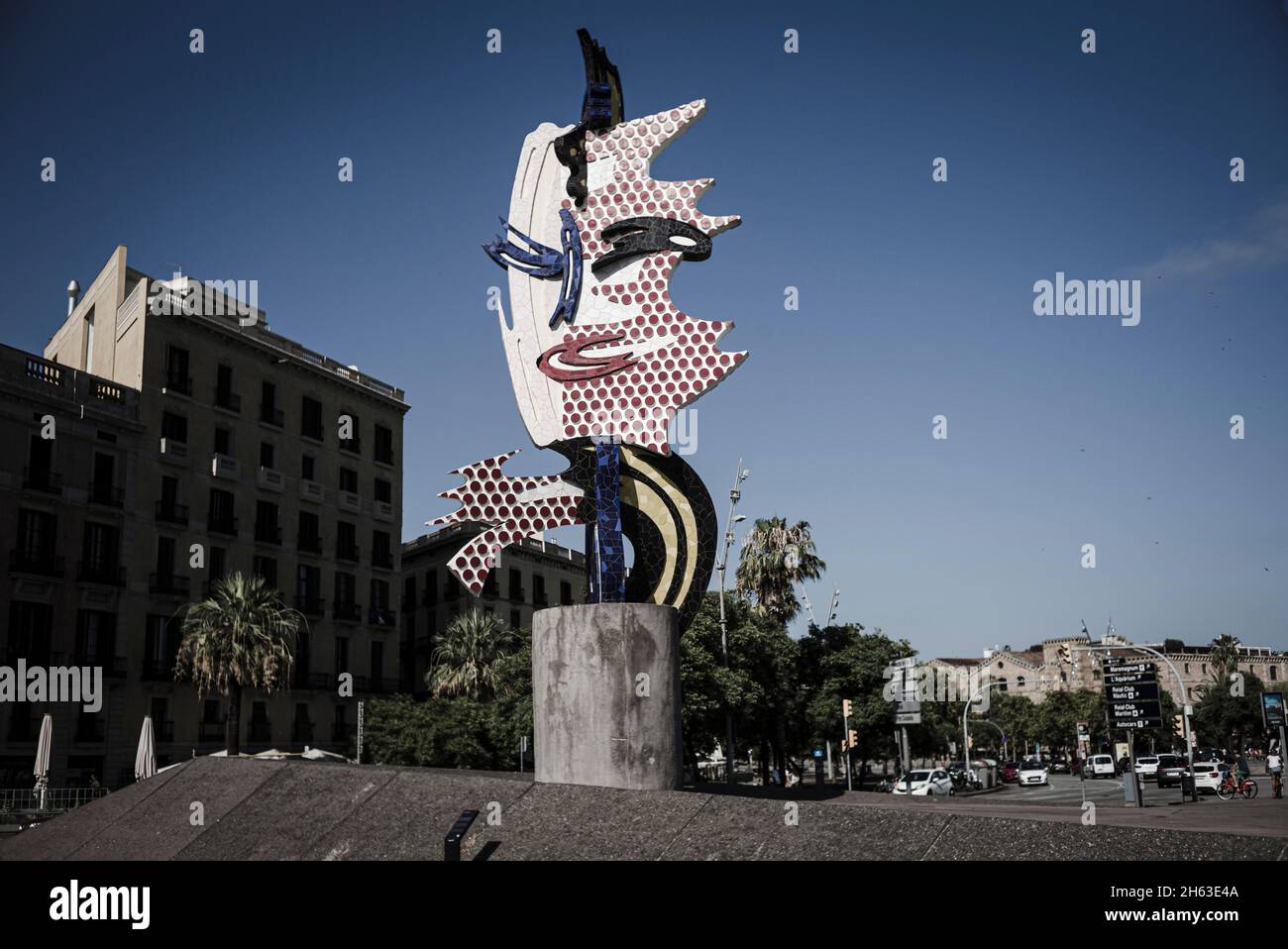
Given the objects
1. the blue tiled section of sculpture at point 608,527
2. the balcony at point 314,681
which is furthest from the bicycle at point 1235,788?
the balcony at point 314,681

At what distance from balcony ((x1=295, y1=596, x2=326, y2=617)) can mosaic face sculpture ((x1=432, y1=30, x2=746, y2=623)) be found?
34.9 m

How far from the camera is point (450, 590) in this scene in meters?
64.2

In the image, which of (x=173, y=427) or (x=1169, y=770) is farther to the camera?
(x=1169, y=770)

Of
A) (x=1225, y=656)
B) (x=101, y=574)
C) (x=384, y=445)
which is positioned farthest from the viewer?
(x=1225, y=656)

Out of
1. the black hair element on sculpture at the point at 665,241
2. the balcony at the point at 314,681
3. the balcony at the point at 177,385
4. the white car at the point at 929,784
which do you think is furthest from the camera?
the balcony at the point at 314,681

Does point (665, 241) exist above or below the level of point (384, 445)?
below

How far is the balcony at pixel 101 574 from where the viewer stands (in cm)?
4138

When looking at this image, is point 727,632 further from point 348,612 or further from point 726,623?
point 348,612

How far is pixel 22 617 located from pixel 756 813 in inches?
1452

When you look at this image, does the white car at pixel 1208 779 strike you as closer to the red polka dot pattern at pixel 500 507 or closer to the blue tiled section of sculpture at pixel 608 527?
the blue tiled section of sculpture at pixel 608 527

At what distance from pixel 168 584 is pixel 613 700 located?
35777 mm

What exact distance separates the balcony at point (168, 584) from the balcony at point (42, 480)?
16.9ft

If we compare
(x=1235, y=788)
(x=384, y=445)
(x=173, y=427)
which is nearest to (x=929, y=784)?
(x=1235, y=788)
